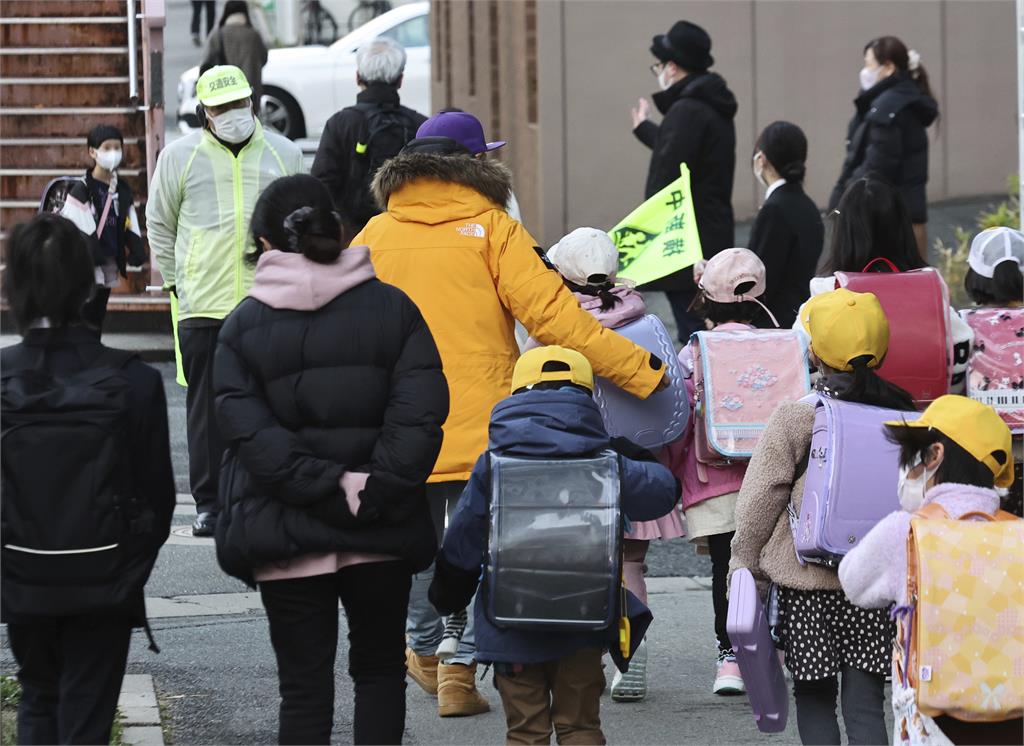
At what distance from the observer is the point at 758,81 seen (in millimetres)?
16734

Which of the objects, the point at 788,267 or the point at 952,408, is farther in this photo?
the point at 788,267

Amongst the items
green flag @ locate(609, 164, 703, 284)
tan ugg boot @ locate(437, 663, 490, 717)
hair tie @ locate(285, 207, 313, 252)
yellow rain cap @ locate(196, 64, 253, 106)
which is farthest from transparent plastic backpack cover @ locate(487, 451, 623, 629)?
yellow rain cap @ locate(196, 64, 253, 106)

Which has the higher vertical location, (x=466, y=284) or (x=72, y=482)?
(x=466, y=284)

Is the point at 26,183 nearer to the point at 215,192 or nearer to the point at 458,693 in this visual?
the point at 215,192

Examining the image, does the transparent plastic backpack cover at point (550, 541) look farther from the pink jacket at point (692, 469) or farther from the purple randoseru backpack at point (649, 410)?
the pink jacket at point (692, 469)

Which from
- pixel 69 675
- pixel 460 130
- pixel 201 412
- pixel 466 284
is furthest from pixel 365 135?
pixel 69 675

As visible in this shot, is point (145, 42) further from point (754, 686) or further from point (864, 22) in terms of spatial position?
point (754, 686)

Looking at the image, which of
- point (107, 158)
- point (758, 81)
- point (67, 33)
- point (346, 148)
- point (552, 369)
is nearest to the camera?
point (552, 369)

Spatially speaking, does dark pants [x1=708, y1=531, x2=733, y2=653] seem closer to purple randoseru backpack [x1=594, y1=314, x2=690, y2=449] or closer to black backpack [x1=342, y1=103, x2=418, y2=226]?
purple randoseru backpack [x1=594, y1=314, x2=690, y2=449]

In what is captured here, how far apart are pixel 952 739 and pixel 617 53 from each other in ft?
42.0

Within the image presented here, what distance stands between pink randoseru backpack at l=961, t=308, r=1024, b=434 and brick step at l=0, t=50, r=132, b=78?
10911 mm

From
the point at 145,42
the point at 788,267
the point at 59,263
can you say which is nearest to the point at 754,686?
the point at 59,263

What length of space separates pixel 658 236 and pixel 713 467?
1.58m

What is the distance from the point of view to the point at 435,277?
19.0 feet
